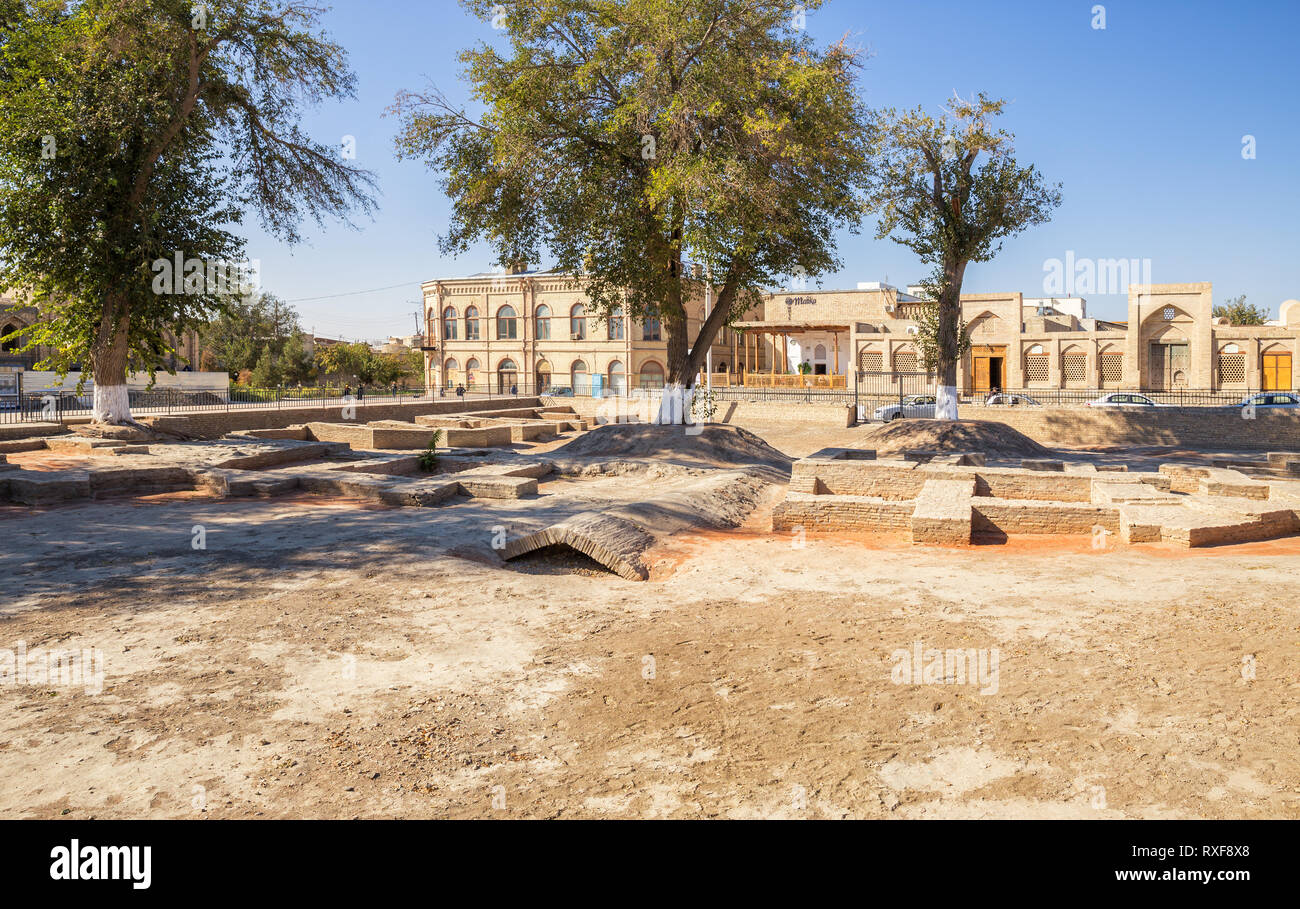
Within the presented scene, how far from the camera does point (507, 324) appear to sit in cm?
5497

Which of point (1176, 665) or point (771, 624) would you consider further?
point (771, 624)

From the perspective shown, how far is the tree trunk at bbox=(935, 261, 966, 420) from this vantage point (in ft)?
79.6

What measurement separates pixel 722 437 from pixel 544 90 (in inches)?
342

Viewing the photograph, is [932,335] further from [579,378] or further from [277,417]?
[579,378]

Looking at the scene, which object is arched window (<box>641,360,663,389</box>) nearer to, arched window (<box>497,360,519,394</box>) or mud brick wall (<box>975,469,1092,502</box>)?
arched window (<box>497,360,519,394</box>)

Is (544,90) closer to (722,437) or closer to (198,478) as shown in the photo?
(722,437)

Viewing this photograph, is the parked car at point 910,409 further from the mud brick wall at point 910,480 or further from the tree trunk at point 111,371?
the tree trunk at point 111,371

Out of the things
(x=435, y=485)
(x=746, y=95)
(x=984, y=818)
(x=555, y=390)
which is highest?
(x=746, y=95)

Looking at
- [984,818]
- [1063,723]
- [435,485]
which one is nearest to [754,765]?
[984,818]

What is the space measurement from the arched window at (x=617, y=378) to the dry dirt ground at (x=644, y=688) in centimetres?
4285

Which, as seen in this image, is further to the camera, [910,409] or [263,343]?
[263,343]

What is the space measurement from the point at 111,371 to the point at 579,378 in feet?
113

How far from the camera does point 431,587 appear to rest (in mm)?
7559

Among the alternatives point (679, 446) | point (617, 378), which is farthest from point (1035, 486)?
point (617, 378)
